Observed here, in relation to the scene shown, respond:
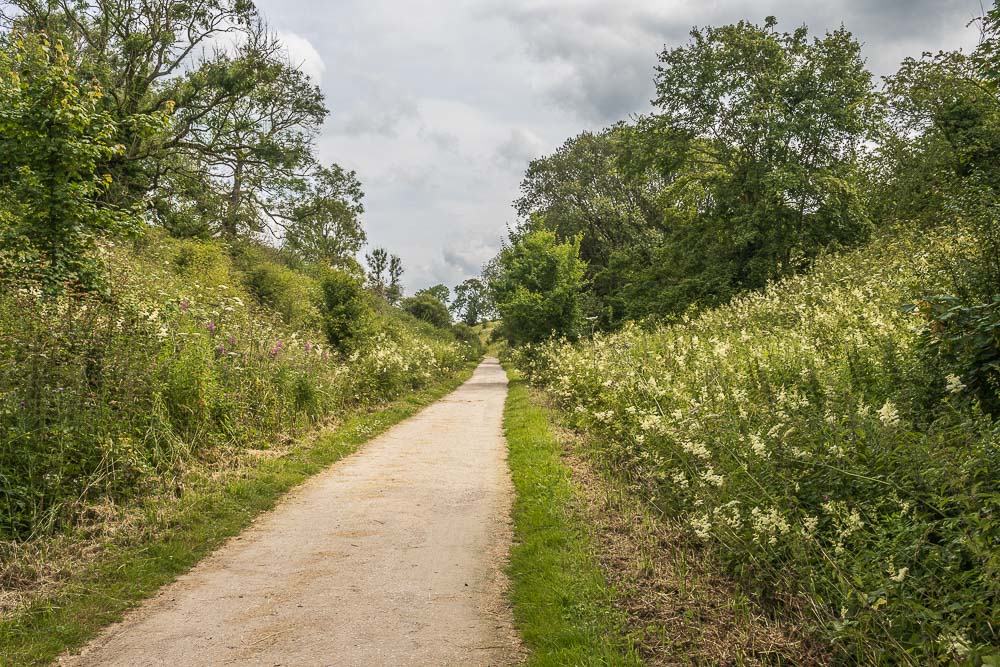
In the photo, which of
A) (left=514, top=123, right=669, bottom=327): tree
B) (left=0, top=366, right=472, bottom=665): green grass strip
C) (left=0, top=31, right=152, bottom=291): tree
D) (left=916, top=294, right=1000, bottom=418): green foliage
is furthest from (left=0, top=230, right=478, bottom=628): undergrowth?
(left=514, top=123, right=669, bottom=327): tree

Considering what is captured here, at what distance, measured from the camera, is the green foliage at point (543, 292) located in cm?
2423

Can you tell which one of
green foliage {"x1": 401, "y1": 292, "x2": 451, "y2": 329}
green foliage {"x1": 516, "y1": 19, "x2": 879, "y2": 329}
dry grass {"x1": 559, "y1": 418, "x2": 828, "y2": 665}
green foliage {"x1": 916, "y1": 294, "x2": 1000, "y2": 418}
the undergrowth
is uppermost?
green foliage {"x1": 516, "y1": 19, "x2": 879, "y2": 329}

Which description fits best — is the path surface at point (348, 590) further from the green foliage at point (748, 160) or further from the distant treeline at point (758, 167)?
the green foliage at point (748, 160)

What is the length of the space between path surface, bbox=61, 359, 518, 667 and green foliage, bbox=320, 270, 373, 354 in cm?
954

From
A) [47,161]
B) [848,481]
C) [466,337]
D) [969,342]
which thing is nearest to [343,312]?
[47,161]

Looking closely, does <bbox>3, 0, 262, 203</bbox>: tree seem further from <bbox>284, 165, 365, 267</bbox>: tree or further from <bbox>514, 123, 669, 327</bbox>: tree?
<bbox>514, 123, 669, 327</bbox>: tree

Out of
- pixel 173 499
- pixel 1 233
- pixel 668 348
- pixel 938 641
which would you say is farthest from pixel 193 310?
pixel 938 641

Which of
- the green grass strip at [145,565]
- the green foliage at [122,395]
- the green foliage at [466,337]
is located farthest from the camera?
the green foliage at [466,337]

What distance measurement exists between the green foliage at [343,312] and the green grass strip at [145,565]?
852 cm

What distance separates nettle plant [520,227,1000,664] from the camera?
293 centimetres

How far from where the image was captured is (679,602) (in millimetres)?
4141

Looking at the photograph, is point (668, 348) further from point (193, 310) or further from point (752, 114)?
point (752, 114)

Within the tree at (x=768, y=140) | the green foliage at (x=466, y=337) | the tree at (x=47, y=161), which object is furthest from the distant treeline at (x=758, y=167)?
the green foliage at (x=466, y=337)

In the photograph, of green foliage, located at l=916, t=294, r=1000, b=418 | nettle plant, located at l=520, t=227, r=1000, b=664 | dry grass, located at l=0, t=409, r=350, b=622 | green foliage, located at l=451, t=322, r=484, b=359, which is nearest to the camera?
nettle plant, located at l=520, t=227, r=1000, b=664
